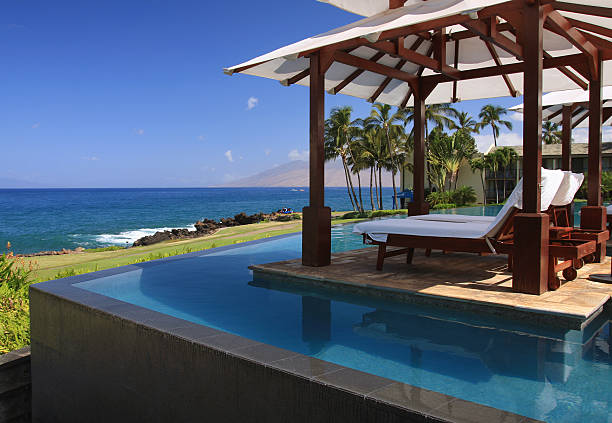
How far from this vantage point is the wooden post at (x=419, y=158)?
7.30 meters

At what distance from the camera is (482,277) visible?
191 inches

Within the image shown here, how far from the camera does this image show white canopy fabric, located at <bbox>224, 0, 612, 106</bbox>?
4160 millimetres

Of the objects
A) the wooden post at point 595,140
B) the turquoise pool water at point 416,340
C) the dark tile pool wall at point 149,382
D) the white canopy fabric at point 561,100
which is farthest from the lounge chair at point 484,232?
the dark tile pool wall at point 149,382

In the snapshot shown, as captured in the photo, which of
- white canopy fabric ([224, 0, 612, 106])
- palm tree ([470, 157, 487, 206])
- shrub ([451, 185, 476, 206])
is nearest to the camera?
white canopy fabric ([224, 0, 612, 106])

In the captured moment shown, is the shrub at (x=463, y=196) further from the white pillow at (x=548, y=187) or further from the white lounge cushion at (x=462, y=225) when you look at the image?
the white pillow at (x=548, y=187)

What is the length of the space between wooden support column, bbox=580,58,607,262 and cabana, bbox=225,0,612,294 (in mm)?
12

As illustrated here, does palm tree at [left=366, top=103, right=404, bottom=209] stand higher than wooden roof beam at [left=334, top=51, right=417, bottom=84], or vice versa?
palm tree at [left=366, top=103, right=404, bottom=209]

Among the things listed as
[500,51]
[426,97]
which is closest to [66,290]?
[426,97]

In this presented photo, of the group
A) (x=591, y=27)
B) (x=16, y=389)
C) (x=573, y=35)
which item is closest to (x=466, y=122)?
(x=591, y=27)

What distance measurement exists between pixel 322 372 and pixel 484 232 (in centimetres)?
276

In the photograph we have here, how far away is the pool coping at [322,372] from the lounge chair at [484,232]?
261cm

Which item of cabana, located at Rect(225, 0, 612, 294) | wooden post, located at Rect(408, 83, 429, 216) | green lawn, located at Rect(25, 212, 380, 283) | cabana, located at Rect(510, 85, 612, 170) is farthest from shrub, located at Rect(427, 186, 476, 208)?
wooden post, located at Rect(408, 83, 429, 216)

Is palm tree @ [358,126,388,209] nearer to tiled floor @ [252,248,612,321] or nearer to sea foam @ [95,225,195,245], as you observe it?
sea foam @ [95,225,195,245]

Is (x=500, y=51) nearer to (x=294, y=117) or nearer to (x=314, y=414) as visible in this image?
(x=314, y=414)
